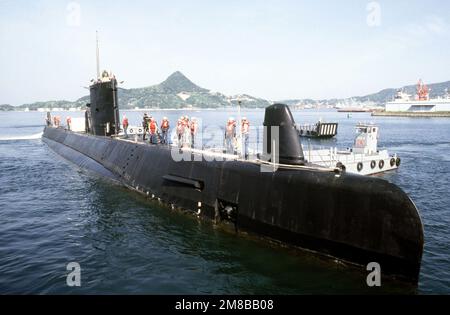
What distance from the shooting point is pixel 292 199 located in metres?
12.2

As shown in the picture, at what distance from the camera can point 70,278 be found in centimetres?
1100

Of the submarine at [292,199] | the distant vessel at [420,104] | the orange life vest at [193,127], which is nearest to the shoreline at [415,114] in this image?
the distant vessel at [420,104]

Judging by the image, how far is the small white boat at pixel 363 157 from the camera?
3072cm

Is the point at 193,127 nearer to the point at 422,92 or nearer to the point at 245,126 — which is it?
the point at 245,126

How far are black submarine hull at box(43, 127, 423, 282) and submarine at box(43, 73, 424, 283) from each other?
0.02 metres

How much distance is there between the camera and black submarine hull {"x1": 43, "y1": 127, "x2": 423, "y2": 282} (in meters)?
9.93

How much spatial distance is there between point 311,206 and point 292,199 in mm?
763

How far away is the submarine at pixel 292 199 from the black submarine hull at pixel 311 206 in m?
0.02

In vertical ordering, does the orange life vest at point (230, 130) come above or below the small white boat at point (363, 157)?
above

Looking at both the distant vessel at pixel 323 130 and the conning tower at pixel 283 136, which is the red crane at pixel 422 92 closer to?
the distant vessel at pixel 323 130

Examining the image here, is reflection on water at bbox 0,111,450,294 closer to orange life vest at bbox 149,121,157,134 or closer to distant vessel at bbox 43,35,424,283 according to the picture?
distant vessel at bbox 43,35,424,283
